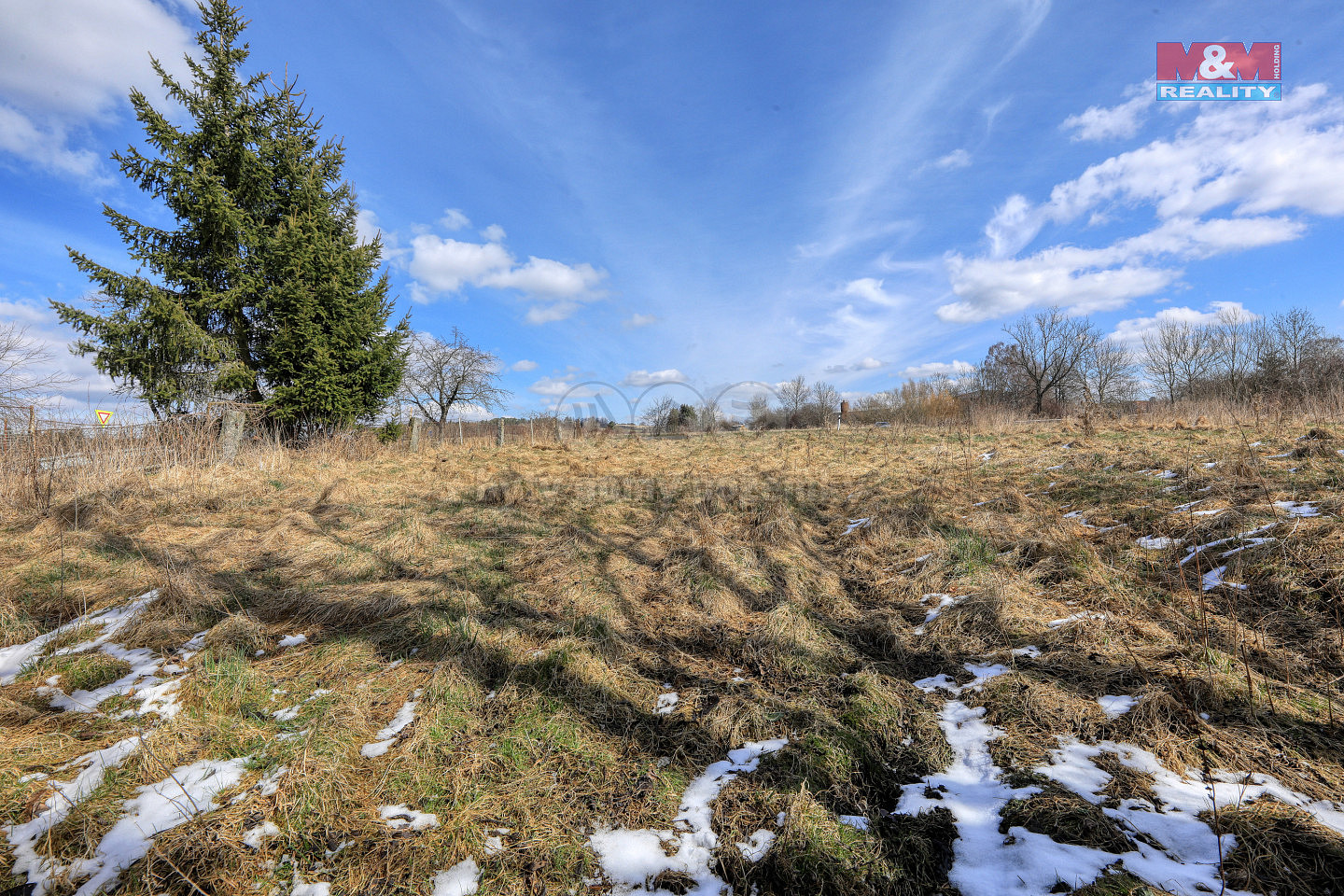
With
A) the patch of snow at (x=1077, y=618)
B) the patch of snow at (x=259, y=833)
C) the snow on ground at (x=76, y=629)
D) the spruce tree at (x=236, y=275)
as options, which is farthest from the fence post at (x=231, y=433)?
the patch of snow at (x=1077, y=618)

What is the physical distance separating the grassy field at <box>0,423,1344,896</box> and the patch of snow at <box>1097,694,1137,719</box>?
0.05ft

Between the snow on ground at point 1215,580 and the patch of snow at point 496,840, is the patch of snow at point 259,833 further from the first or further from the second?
the snow on ground at point 1215,580

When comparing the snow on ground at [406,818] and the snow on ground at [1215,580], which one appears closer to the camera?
the snow on ground at [406,818]

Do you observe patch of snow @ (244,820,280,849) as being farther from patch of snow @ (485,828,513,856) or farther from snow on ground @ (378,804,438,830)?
patch of snow @ (485,828,513,856)

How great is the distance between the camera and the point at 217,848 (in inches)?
74.0

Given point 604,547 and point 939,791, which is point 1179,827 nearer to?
point 939,791

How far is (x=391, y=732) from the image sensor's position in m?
2.62

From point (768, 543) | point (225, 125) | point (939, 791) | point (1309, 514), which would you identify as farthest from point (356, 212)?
point (1309, 514)

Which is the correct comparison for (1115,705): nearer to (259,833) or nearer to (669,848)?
(669,848)

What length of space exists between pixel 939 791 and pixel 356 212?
1983 cm

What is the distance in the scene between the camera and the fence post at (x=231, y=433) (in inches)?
417

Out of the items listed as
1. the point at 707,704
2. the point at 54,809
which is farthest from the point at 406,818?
the point at 707,704

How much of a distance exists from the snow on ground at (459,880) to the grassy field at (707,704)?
0.04 feet

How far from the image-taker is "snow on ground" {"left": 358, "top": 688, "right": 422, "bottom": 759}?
2.46 meters
